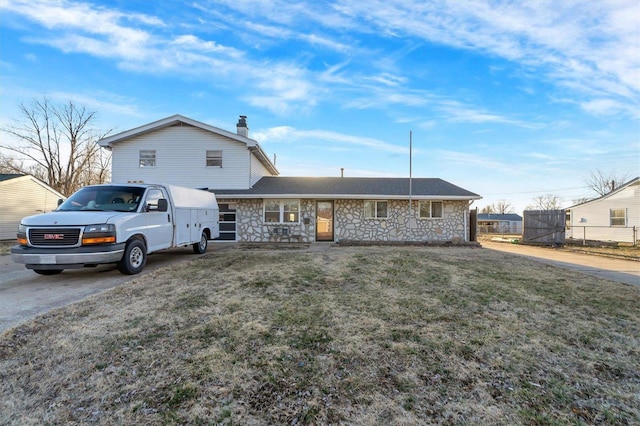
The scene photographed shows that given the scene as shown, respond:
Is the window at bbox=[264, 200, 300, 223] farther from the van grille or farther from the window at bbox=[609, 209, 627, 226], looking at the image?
the window at bbox=[609, 209, 627, 226]

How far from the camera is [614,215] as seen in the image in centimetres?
1959

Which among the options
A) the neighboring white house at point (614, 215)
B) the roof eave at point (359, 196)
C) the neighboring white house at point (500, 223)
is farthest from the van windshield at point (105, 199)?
the neighboring white house at point (500, 223)

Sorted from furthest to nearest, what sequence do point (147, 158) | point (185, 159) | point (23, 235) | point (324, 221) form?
point (324, 221) < point (147, 158) < point (185, 159) < point (23, 235)

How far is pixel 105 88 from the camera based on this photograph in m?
14.1

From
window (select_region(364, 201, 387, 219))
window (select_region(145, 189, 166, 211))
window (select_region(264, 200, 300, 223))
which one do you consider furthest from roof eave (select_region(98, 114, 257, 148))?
window (select_region(145, 189, 166, 211))

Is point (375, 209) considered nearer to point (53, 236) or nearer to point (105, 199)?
point (105, 199)

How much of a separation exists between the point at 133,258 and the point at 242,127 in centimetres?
1018

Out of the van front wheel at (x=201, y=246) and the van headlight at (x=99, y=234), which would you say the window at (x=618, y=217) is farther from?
the van headlight at (x=99, y=234)

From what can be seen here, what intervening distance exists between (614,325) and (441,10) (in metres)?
8.68

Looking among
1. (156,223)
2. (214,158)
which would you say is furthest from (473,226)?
(156,223)

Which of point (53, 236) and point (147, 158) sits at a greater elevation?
point (147, 158)

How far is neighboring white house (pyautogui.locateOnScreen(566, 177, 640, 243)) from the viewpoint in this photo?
18172mm

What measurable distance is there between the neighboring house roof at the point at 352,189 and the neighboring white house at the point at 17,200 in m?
12.7

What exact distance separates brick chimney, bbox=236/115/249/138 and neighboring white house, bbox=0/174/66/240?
44.4 ft
